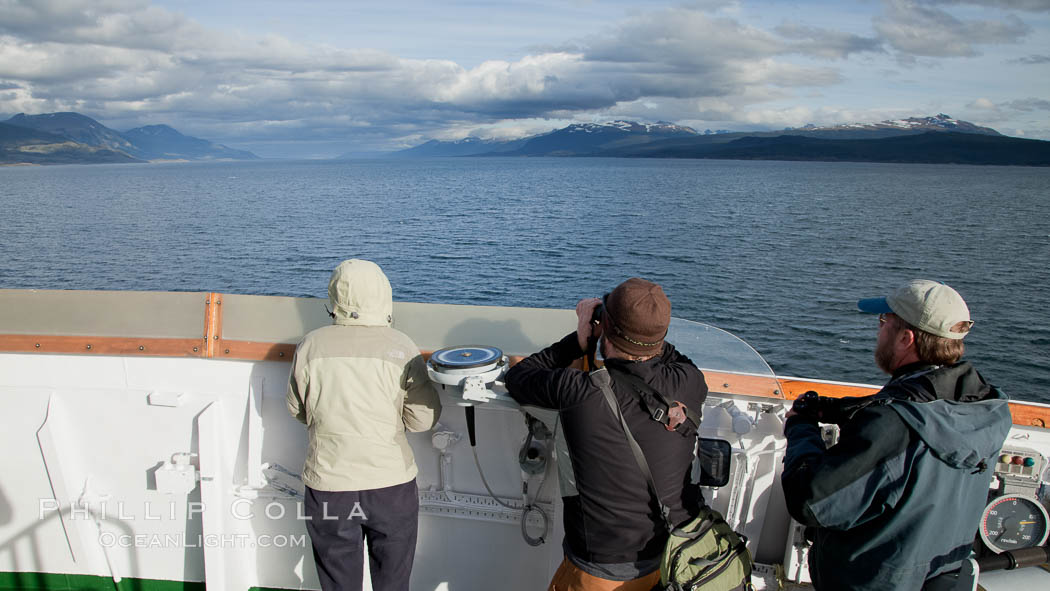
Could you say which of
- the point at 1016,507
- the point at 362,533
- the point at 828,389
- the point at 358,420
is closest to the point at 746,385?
the point at 828,389

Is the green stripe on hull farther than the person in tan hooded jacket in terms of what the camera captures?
Yes

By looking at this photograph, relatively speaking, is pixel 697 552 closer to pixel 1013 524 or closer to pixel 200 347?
pixel 1013 524

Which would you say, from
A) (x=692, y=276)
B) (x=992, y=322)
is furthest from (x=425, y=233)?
(x=992, y=322)

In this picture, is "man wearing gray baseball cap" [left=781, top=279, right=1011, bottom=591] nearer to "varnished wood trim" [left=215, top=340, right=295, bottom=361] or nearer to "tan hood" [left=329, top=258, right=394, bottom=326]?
"tan hood" [left=329, top=258, right=394, bottom=326]

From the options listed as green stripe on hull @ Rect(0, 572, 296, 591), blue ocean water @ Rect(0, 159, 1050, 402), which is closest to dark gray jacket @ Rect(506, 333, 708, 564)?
green stripe on hull @ Rect(0, 572, 296, 591)

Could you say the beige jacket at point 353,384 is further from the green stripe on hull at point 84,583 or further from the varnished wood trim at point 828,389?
the varnished wood trim at point 828,389

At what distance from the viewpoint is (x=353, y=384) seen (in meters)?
2.61

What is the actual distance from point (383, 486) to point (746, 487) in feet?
5.80

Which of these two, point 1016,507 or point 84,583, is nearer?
point 1016,507

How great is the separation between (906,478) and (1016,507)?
172 centimetres

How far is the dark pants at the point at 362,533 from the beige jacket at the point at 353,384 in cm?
7

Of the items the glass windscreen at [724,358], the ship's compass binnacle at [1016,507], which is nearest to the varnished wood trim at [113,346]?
the glass windscreen at [724,358]

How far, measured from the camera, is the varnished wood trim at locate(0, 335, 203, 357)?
3.28 meters

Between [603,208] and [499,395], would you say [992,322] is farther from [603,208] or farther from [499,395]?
[603,208]
